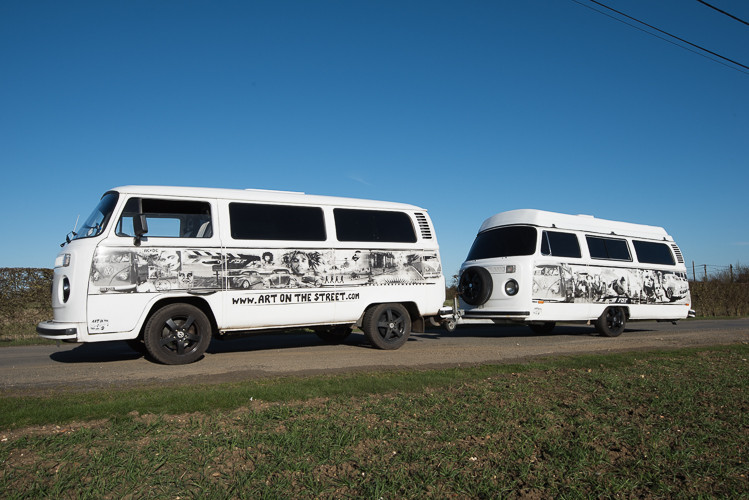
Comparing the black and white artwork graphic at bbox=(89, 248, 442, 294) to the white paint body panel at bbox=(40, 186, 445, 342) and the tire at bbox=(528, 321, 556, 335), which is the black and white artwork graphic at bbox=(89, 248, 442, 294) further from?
the tire at bbox=(528, 321, 556, 335)

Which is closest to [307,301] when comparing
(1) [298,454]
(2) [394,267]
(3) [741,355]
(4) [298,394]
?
(2) [394,267]

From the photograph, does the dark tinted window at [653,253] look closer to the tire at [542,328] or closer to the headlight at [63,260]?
the tire at [542,328]

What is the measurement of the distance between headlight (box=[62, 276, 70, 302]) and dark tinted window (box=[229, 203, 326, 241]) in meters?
2.34

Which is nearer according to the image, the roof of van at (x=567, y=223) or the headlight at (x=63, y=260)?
the headlight at (x=63, y=260)

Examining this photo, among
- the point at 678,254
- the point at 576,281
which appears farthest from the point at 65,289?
the point at 678,254

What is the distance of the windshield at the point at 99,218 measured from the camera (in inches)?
307

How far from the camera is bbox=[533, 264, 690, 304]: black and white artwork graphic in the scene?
1227cm

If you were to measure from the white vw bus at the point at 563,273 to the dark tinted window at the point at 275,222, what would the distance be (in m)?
4.77

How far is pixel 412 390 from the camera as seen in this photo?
606 centimetres

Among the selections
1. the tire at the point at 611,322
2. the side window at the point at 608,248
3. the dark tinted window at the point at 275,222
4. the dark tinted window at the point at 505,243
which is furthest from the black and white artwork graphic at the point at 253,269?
the tire at the point at 611,322

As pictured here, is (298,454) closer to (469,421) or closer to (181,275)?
(469,421)

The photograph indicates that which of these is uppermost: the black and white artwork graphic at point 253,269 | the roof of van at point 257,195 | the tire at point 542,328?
the roof of van at point 257,195

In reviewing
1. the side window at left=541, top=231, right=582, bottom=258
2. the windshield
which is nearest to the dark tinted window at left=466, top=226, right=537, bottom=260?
the side window at left=541, top=231, right=582, bottom=258

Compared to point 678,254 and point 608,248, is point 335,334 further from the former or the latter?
point 678,254
